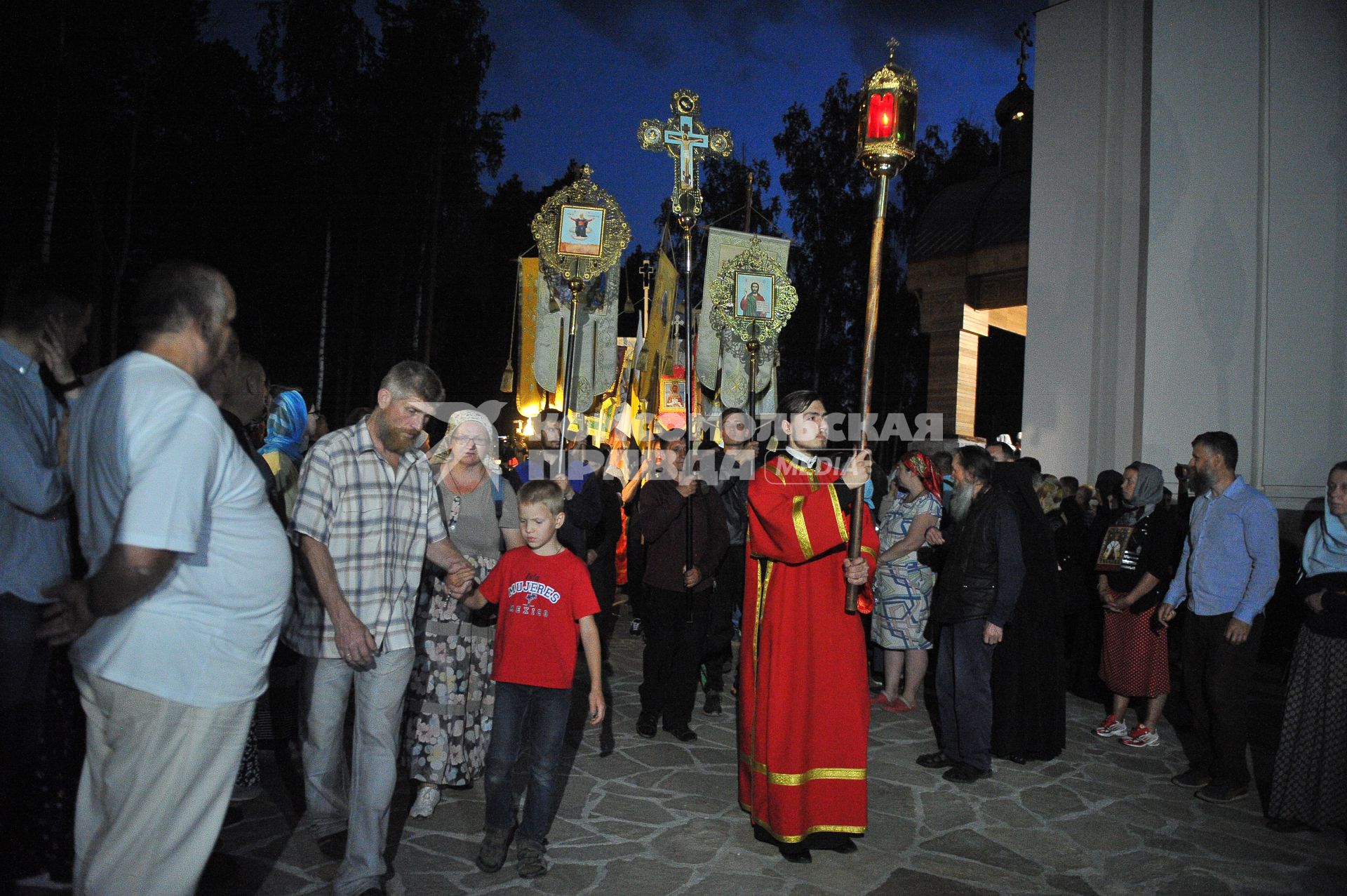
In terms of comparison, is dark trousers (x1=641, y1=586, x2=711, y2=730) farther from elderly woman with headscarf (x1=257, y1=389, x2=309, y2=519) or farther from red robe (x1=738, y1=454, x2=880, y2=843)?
elderly woman with headscarf (x1=257, y1=389, x2=309, y2=519)

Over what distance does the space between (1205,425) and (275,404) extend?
9.94 m

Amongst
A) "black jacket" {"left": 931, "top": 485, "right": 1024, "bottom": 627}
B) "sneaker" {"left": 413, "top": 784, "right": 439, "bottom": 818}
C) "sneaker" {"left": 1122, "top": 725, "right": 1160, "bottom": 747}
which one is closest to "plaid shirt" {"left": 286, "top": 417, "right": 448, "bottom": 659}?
"sneaker" {"left": 413, "top": 784, "right": 439, "bottom": 818}

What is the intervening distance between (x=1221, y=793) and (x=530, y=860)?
415 centimetres

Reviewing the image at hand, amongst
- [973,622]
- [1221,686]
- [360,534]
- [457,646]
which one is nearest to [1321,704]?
[1221,686]

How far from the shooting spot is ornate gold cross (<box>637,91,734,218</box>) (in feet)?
25.8

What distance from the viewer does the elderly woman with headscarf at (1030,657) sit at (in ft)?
20.2

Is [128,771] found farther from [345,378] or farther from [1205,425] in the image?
[345,378]

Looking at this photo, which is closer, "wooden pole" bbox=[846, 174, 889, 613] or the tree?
"wooden pole" bbox=[846, 174, 889, 613]

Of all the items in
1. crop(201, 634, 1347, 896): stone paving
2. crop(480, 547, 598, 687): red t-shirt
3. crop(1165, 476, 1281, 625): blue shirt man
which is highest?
crop(1165, 476, 1281, 625): blue shirt man

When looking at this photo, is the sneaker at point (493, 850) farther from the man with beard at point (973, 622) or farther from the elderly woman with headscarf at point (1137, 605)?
the elderly woman with headscarf at point (1137, 605)

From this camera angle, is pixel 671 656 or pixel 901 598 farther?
pixel 901 598

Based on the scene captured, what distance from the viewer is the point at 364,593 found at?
3594 millimetres

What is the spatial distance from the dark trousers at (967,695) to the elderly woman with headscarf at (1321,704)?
1.54m

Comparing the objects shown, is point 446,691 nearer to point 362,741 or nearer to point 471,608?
point 471,608
